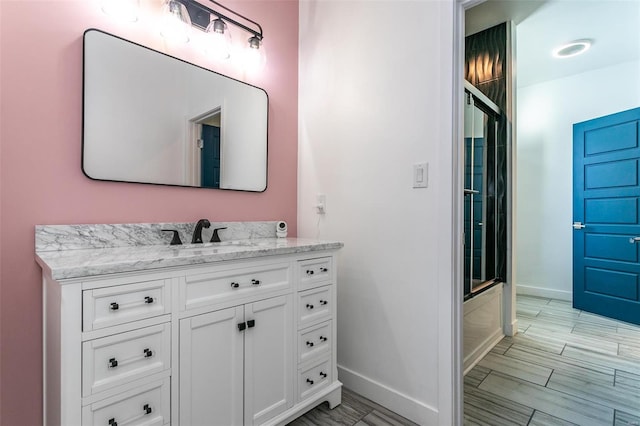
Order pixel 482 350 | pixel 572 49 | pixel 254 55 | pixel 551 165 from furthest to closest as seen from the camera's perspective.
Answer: pixel 551 165 → pixel 572 49 → pixel 482 350 → pixel 254 55

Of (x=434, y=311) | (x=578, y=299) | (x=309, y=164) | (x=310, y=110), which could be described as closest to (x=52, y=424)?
(x=434, y=311)

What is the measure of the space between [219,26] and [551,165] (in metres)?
3.99

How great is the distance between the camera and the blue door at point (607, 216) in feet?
9.77

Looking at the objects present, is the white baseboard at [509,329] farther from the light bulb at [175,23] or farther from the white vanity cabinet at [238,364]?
the light bulb at [175,23]

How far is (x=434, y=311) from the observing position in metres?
1.52

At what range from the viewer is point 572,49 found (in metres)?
3.12

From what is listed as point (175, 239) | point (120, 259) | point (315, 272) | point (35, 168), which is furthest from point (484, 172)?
point (35, 168)

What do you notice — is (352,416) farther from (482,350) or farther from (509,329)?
(509,329)

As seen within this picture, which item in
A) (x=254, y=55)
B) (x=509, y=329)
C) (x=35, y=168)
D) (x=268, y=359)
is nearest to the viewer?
(x=35, y=168)

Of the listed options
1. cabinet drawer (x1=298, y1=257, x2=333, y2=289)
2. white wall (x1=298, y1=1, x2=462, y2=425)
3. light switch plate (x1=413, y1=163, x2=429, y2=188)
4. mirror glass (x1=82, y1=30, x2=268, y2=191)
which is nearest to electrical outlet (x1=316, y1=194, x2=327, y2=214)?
white wall (x1=298, y1=1, x2=462, y2=425)

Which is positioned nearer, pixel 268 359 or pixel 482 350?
pixel 268 359

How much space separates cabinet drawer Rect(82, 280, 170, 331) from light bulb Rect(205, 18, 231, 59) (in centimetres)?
132

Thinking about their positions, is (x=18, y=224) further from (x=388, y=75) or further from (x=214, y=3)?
(x=388, y=75)

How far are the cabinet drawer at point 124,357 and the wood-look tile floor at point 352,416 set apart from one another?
82 centimetres
